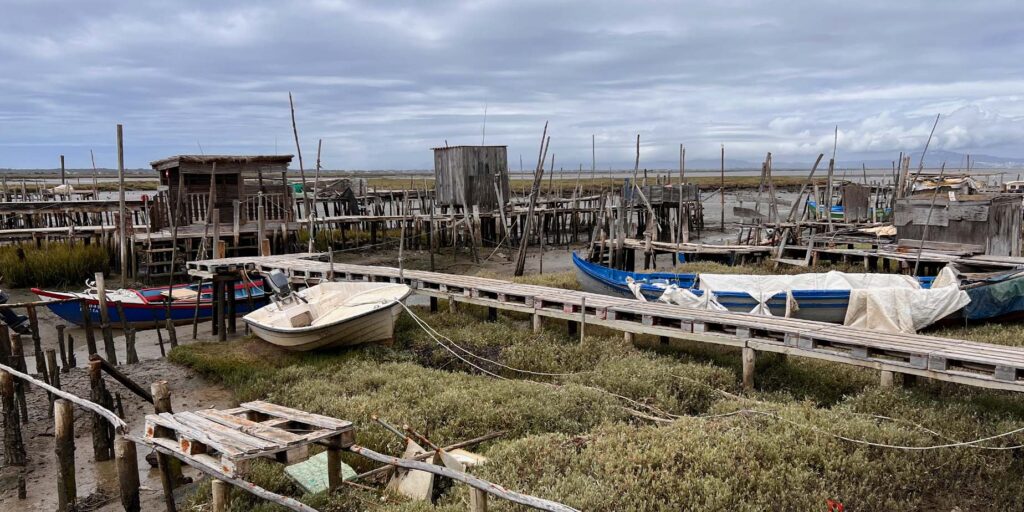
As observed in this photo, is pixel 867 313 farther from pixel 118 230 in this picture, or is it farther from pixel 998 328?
pixel 118 230

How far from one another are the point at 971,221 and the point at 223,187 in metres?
24.0

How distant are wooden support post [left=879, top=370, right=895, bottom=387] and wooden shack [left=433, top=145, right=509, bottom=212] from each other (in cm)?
2093

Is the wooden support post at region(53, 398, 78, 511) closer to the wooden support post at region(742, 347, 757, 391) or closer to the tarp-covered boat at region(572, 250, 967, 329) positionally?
the wooden support post at region(742, 347, 757, 391)

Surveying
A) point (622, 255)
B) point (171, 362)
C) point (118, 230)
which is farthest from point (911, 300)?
point (118, 230)

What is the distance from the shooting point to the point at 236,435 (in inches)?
307

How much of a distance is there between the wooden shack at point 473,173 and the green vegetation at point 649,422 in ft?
54.9

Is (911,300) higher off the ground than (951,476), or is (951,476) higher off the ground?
(911,300)

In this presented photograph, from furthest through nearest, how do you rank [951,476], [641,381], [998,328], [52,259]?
[52,259]
[998,328]
[641,381]
[951,476]

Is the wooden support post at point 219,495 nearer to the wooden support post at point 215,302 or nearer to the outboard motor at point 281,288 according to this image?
the outboard motor at point 281,288

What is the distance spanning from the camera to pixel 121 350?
17375 mm

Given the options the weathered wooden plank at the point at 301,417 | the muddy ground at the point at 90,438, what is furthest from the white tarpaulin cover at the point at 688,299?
the muddy ground at the point at 90,438

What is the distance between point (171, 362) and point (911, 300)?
1505 centimetres

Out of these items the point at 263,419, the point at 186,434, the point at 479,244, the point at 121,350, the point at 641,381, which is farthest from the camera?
the point at 479,244

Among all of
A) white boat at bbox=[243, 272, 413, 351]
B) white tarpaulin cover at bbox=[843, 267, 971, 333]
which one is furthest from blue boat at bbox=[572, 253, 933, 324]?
white boat at bbox=[243, 272, 413, 351]
